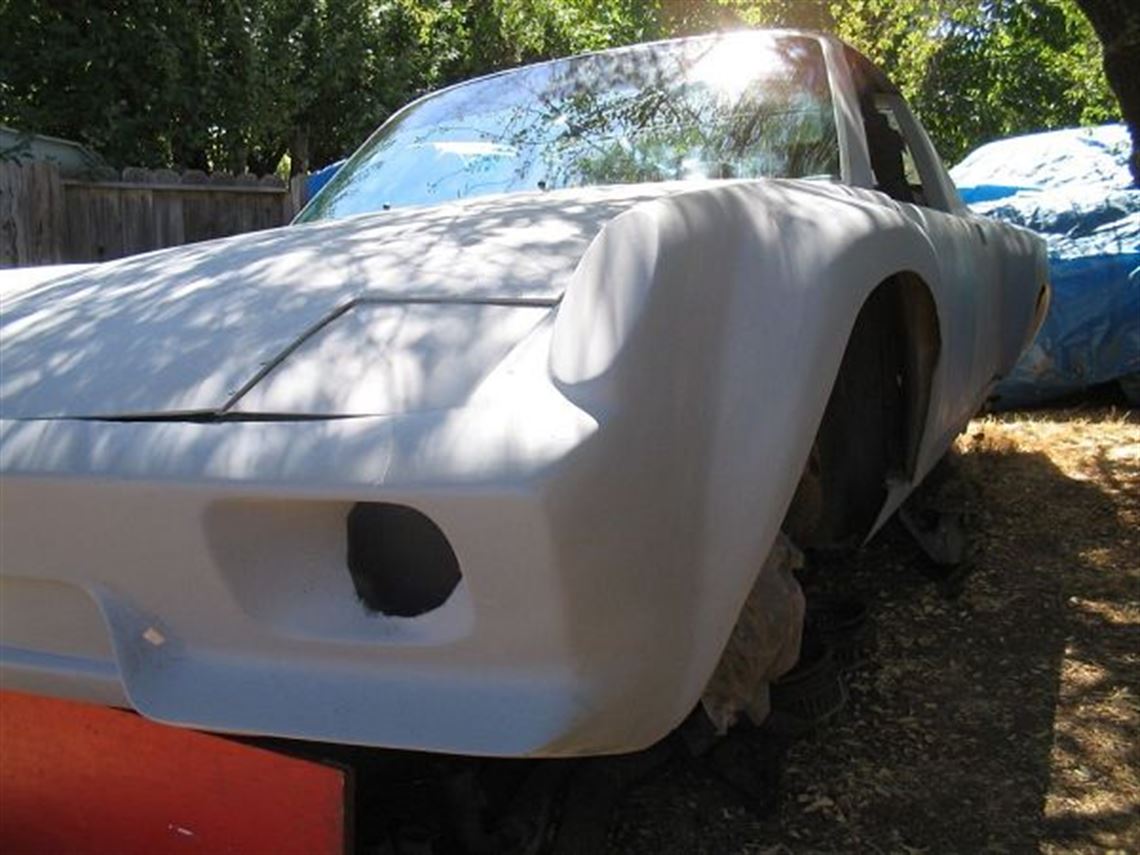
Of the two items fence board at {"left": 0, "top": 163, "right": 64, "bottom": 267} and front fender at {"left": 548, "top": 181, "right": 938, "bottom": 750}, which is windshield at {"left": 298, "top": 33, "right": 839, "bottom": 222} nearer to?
front fender at {"left": 548, "top": 181, "right": 938, "bottom": 750}

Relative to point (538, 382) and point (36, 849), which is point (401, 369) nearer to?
point (538, 382)

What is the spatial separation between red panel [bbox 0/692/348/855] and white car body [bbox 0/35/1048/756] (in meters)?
0.15

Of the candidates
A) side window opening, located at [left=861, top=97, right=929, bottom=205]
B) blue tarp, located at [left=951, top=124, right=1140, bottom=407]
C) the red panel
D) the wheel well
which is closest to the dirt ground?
the wheel well

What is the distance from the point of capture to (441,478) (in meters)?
1.44

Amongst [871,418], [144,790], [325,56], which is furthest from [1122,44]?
[325,56]

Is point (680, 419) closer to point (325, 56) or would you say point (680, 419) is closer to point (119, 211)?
point (119, 211)

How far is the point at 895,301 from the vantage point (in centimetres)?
267

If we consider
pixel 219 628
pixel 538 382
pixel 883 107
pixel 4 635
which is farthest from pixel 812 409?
pixel 883 107

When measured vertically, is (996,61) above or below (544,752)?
above

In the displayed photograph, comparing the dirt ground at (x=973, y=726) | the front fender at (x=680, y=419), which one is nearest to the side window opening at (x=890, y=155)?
the dirt ground at (x=973, y=726)

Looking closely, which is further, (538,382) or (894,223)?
(894,223)

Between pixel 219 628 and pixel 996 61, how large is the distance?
17.2m

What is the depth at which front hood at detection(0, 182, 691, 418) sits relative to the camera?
1.63 meters

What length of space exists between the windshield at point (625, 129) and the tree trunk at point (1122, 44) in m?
1.92
